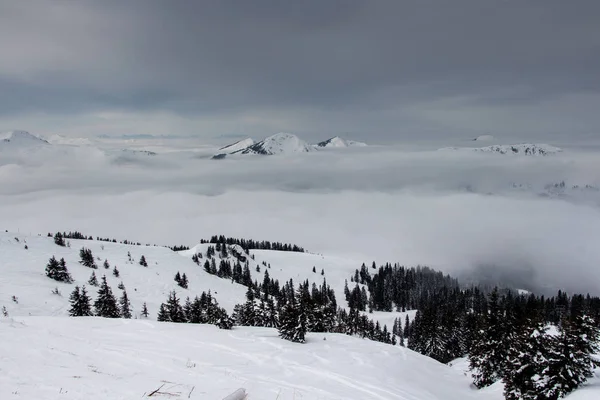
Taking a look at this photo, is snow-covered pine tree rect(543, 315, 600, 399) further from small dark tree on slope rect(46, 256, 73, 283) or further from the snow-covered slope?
small dark tree on slope rect(46, 256, 73, 283)

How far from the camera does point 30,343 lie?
15.8 metres

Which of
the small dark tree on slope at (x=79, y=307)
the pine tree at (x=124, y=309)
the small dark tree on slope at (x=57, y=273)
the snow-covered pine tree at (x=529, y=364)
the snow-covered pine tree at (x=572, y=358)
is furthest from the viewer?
the small dark tree on slope at (x=57, y=273)

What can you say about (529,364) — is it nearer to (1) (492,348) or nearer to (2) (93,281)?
(1) (492,348)

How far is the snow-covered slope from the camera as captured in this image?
10930mm

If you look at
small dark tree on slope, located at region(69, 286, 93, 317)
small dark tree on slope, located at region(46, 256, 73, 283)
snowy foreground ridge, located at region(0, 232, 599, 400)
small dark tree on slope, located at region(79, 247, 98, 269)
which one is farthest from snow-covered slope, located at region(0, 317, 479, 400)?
small dark tree on slope, located at region(79, 247, 98, 269)

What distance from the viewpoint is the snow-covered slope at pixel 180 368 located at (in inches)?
430

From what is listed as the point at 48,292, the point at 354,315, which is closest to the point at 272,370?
the point at 48,292

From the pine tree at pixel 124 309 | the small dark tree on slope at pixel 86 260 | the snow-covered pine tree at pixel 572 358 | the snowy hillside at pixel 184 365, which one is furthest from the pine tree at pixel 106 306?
the snow-covered pine tree at pixel 572 358

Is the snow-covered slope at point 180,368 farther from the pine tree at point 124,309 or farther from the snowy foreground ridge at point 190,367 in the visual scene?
the pine tree at point 124,309

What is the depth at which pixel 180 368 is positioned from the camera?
646 inches

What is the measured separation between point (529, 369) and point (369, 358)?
1482 centimetres

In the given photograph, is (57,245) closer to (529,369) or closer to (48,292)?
(48,292)

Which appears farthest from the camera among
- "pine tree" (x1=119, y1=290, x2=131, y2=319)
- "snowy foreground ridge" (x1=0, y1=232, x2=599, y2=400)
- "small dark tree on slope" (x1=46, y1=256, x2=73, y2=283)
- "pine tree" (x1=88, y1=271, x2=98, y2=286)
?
"pine tree" (x1=88, y1=271, x2=98, y2=286)

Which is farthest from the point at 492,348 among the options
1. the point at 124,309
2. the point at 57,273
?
the point at 57,273
